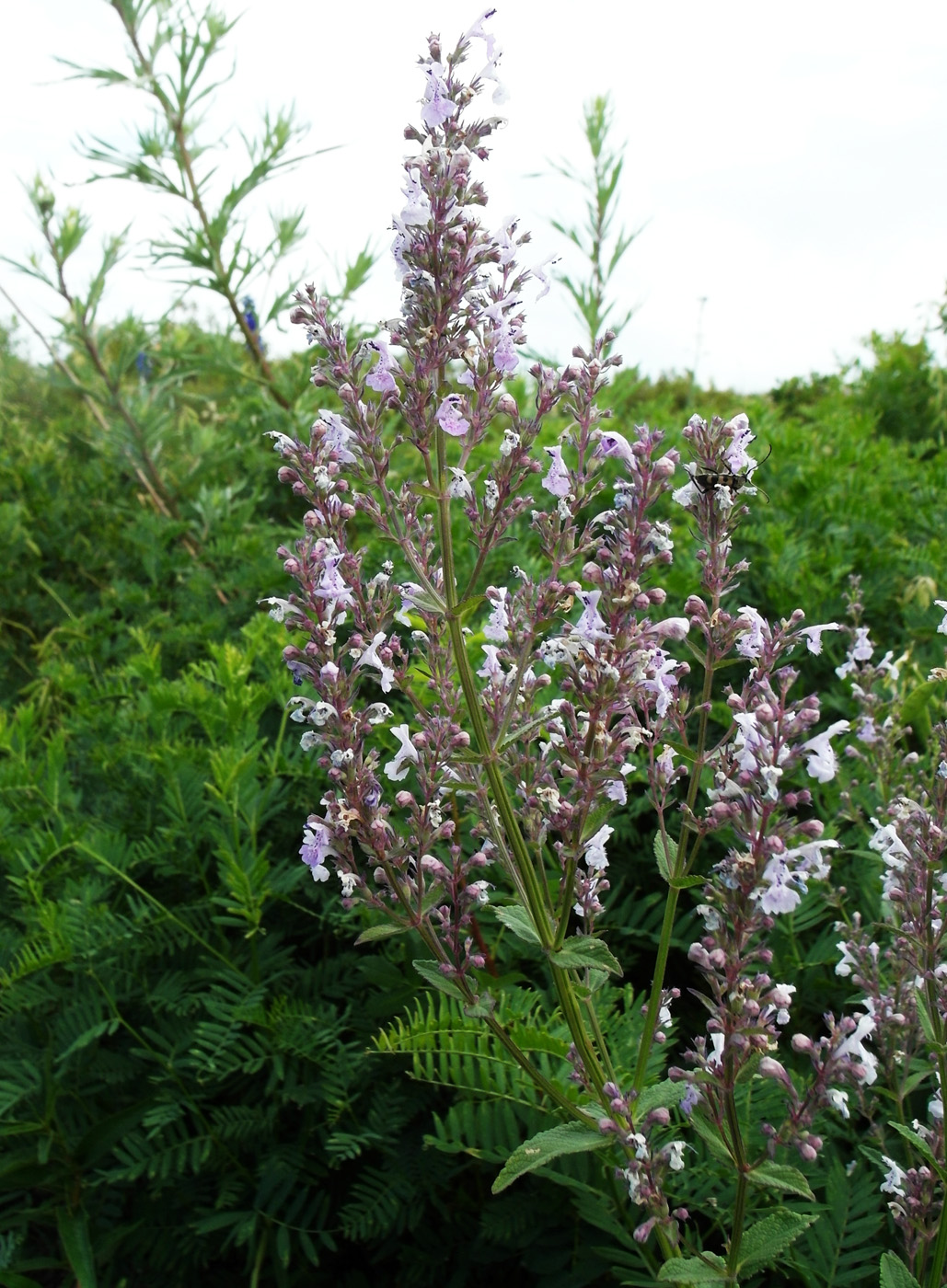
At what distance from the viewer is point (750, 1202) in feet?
6.43

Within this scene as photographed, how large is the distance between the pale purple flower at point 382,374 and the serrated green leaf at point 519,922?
0.81 metres

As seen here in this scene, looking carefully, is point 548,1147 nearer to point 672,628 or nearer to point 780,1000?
point 780,1000

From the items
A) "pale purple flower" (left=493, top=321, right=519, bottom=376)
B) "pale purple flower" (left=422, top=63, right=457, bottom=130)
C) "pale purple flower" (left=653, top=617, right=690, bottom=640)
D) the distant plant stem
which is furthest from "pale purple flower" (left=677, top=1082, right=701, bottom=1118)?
the distant plant stem

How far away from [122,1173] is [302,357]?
4.48 metres

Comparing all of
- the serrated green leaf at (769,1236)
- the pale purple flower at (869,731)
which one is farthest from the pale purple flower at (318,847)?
the pale purple flower at (869,731)

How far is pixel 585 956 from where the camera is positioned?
4.83ft

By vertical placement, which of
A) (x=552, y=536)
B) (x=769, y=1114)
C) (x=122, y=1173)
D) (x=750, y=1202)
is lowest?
(x=122, y=1173)

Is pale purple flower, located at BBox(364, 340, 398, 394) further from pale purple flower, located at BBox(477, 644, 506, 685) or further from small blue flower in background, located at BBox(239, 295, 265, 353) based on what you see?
small blue flower in background, located at BBox(239, 295, 265, 353)

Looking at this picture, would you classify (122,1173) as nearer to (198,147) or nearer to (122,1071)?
(122,1071)

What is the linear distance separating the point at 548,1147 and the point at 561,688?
68cm

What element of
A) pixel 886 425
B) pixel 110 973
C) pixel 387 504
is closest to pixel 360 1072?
pixel 110 973

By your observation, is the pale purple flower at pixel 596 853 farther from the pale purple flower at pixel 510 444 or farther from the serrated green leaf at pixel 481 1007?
the pale purple flower at pixel 510 444

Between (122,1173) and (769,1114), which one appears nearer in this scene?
(769,1114)

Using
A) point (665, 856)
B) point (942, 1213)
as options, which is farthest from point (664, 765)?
point (942, 1213)
